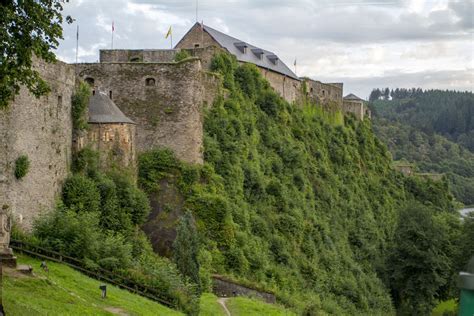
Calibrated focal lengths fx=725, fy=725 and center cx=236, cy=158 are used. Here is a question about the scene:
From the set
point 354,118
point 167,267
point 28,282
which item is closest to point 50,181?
point 167,267

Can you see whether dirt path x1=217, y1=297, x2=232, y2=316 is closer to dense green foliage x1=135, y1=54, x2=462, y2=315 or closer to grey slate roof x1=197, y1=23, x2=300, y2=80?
dense green foliage x1=135, y1=54, x2=462, y2=315

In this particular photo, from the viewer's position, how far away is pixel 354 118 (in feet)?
261

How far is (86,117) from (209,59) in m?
14.8

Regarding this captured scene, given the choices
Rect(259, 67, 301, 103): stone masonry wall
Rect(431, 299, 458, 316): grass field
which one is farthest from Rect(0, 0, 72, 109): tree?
Rect(431, 299, 458, 316): grass field

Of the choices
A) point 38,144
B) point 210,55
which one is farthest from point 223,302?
point 210,55

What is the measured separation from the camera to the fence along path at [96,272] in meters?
26.0

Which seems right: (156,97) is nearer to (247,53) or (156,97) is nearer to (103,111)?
(103,111)

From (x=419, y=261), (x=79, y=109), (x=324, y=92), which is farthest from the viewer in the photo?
(x=324, y=92)

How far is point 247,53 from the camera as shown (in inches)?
2338

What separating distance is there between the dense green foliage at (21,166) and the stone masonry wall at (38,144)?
0.16m

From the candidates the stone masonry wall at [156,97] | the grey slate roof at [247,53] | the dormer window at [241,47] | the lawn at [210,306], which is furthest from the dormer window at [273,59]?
the lawn at [210,306]

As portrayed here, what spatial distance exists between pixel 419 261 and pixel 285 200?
10.8m

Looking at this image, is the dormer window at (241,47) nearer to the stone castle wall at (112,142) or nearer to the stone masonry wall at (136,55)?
the stone masonry wall at (136,55)

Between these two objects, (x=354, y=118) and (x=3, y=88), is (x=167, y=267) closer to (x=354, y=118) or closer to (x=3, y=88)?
(x=3, y=88)
